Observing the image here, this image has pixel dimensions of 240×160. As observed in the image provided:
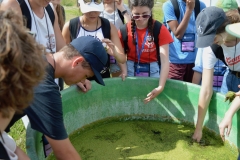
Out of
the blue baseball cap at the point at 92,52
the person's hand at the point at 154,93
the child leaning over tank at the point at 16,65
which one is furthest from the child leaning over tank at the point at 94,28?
the child leaning over tank at the point at 16,65

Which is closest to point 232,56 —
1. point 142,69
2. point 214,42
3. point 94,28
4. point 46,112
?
point 214,42

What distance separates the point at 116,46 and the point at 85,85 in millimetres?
384

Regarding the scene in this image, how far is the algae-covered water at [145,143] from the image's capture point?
7.67ft

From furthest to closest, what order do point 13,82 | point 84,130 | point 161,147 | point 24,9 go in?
point 84,130
point 161,147
point 24,9
point 13,82

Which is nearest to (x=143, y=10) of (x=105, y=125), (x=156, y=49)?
(x=156, y=49)

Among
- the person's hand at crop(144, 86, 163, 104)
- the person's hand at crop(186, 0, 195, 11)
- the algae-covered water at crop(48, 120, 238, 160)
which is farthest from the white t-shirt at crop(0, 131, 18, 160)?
the person's hand at crop(186, 0, 195, 11)

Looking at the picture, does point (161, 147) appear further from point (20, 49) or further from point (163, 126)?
point (20, 49)

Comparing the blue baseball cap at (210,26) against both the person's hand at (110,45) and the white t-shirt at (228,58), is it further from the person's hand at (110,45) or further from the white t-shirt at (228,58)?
the person's hand at (110,45)

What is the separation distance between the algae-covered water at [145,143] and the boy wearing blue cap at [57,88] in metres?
0.80

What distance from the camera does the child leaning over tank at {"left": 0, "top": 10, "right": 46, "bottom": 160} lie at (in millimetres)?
902

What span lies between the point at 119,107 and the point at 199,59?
799 millimetres

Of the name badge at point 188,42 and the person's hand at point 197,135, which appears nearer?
the person's hand at point 197,135

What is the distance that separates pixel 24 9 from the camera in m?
2.08

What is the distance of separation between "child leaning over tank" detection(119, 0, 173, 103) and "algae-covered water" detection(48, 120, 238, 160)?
0.29m
